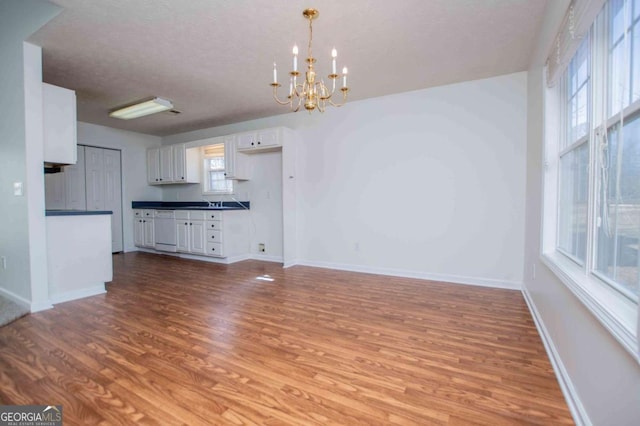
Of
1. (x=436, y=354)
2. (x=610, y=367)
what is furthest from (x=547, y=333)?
(x=610, y=367)

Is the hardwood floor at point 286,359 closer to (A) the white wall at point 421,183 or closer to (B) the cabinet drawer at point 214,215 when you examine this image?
(A) the white wall at point 421,183

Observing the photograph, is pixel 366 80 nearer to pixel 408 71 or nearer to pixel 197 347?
pixel 408 71

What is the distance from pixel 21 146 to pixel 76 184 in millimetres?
3139

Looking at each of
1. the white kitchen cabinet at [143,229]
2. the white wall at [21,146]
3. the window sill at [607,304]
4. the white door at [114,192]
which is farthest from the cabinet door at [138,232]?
the window sill at [607,304]

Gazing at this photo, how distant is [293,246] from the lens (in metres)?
4.77

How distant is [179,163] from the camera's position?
5.88 m

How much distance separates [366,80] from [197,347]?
3.26m

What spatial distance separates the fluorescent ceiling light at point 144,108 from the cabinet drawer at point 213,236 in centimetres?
202

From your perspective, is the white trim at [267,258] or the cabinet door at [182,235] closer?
the white trim at [267,258]

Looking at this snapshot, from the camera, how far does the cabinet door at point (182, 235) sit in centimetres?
532

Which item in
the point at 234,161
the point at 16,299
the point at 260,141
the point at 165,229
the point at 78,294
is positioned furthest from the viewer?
the point at 165,229

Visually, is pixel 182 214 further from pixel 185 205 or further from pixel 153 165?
pixel 153 165

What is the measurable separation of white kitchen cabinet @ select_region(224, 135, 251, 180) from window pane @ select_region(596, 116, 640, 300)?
4697 millimetres

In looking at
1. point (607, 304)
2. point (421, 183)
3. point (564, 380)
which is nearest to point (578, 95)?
point (607, 304)
